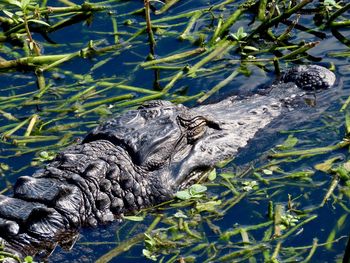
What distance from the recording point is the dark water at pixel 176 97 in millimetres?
5859

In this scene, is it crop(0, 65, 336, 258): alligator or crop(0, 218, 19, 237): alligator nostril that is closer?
crop(0, 218, 19, 237): alligator nostril

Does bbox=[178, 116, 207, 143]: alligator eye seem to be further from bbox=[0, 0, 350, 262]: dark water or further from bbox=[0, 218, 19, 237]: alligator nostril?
bbox=[0, 218, 19, 237]: alligator nostril

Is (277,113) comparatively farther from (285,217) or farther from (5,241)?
(5,241)

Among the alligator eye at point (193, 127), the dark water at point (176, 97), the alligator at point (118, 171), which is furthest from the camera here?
the alligator eye at point (193, 127)

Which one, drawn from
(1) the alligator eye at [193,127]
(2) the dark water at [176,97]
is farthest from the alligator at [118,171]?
(2) the dark water at [176,97]

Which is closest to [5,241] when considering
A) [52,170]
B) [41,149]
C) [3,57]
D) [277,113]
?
[52,170]

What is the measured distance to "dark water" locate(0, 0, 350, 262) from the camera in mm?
5859

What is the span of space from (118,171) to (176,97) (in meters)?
1.68

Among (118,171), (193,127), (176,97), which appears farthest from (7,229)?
(176,97)

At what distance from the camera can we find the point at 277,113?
7.41m

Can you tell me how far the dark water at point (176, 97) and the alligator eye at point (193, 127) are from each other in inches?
14.6

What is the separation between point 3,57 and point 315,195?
151 inches

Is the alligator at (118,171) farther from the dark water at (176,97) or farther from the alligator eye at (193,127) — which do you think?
the dark water at (176,97)

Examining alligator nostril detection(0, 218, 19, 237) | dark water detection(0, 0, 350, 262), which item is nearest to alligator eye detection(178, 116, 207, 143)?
dark water detection(0, 0, 350, 262)
